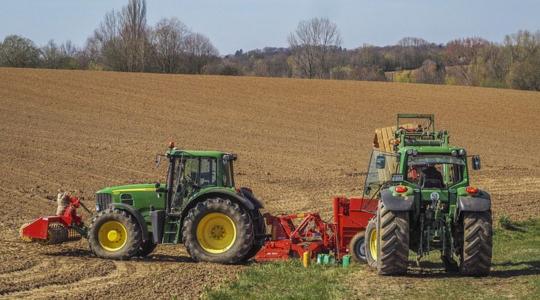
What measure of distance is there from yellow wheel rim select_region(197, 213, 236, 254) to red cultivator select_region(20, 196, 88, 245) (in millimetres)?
2441

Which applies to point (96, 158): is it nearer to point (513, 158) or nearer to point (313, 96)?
point (513, 158)

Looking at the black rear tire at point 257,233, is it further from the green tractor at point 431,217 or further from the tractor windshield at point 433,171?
the tractor windshield at point 433,171

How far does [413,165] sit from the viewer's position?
1324 cm

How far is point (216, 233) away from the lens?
47.4 ft

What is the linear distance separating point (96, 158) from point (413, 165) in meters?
18.0

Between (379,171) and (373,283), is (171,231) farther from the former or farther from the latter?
(373,283)

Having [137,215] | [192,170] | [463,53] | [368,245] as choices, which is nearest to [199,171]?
[192,170]

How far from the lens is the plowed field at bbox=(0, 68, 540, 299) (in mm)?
13695

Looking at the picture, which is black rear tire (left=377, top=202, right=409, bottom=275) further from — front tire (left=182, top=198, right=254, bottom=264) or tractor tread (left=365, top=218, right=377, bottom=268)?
front tire (left=182, top=198, right=254, bottom=264)

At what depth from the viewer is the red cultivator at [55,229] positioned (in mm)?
15266

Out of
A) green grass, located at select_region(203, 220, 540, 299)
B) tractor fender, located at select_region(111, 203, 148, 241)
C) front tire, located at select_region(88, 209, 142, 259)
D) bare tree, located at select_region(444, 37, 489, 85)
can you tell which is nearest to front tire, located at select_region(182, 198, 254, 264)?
green grass, located at select_region(203, 220, 540, 299)

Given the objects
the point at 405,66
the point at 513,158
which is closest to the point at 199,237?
the point at 513,158

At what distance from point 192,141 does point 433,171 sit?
2195 cm

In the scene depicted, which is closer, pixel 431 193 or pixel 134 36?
pixel 431 193
